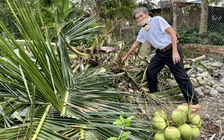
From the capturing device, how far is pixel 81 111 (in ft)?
6.72

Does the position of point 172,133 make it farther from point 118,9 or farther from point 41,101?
point 118,9

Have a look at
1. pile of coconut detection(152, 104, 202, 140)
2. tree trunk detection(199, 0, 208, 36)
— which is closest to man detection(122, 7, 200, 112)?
pile of coconut detection(152, 104, 202, 140)

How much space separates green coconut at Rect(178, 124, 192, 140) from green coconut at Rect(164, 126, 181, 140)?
5cm

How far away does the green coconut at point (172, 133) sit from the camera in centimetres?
222

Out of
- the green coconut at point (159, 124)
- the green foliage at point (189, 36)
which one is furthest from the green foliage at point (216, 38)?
the green coconut at point (159, 124)

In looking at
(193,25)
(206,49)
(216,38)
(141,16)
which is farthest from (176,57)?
(193,25)

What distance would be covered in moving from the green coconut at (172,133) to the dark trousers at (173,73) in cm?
141

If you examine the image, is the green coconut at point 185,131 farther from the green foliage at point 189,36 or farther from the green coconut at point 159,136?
the green foliage at point 189,36

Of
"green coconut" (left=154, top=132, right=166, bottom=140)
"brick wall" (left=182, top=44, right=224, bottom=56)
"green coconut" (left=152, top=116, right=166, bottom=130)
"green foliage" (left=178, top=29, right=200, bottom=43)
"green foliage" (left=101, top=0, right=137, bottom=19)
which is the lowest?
"brick wall" (left=182, top=44, right=224, bottom=56)

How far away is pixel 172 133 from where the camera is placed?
2.22 metres

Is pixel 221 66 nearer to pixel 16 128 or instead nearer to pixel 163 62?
pixel 163 62

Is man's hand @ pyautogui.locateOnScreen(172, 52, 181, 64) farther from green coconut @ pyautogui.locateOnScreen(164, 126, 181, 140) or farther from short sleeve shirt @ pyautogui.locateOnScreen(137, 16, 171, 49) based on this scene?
green coconut @ pyautogui.locateOnScreen(164, 126, 181, 140)

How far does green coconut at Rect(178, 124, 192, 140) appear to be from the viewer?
2.29m

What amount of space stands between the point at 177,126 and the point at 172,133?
150mm
